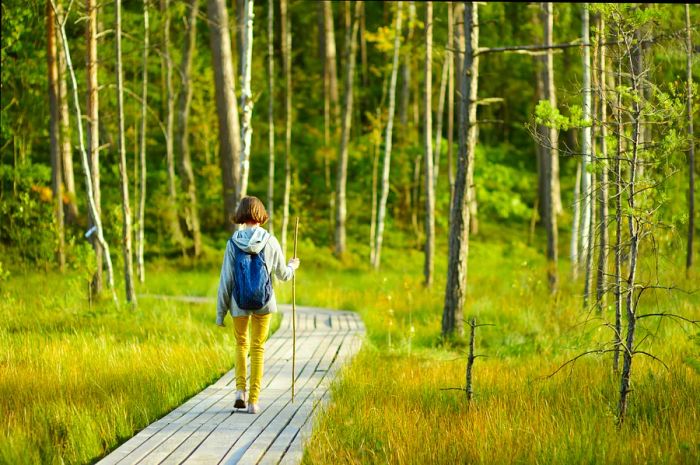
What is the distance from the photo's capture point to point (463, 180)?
11148 mm

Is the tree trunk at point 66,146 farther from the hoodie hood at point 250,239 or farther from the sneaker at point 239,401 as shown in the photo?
the sneaker at point 239,401

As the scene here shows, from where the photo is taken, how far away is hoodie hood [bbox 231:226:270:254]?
23.5 feet

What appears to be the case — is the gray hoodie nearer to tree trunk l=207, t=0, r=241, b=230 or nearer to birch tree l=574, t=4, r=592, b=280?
birch tree l=574, t=4, r=592, b=280

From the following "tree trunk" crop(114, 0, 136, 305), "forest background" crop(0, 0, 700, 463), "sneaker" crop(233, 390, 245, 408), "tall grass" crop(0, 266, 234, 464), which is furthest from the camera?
"tree trunk" crop(114, 0, 136, 305)

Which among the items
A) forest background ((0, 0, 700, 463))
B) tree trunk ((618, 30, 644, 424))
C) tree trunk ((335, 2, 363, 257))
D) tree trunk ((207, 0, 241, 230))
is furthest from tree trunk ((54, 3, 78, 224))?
tree trunk ((618, 30, 644, 424))

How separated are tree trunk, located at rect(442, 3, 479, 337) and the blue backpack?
437cm

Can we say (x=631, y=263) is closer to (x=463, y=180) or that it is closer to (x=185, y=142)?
(x=463, y=180)

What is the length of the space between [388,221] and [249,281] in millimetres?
21783

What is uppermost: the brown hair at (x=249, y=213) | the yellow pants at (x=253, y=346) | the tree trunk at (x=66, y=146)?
the tree trunk at (x=66, y=146)

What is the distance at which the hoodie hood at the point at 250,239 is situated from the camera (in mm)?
7171

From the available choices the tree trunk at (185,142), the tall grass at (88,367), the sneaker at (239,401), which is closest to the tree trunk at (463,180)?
the tall grass at (88,367)

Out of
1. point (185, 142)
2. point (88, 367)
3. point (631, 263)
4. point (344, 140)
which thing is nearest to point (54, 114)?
point (185, 142)

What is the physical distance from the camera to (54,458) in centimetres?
555

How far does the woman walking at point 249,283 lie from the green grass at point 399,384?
0.80 m
